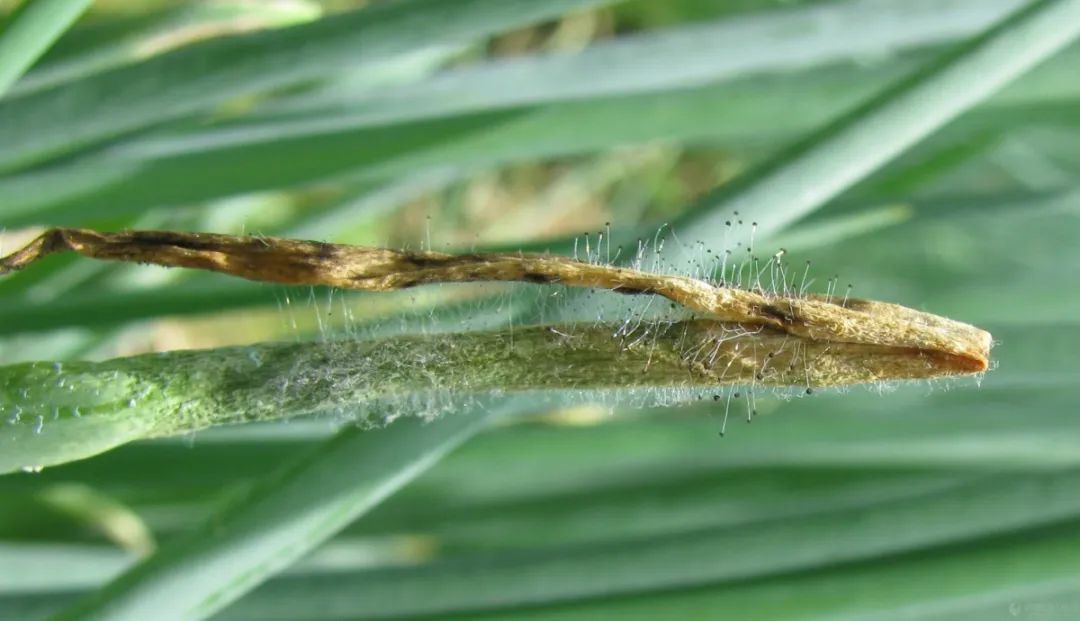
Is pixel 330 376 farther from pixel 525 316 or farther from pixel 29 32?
pixel 29 32

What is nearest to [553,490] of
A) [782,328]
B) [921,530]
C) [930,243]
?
[921,530]

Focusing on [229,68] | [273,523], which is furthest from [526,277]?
[229,68]

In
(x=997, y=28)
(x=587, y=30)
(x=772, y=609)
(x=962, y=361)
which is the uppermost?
(x=587, y=30)

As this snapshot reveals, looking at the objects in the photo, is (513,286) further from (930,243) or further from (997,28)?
(930,243)

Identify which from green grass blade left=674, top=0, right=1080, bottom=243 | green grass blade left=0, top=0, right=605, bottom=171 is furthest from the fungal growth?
green grass blade left=0, top=0, right=605, bottom=171

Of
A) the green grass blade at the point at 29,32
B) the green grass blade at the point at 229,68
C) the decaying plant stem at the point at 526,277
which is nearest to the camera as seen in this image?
the decaying plant stem at the point at 526,277

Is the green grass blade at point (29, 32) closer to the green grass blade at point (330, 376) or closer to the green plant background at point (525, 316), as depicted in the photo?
the green plant background at point (525, 316)

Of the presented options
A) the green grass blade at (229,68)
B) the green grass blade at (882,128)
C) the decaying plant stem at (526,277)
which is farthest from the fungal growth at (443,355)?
the green grass blade at (229,68)

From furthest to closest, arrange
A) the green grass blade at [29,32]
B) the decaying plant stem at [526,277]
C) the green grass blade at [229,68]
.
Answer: the green grass blade at [229,68] → the green grass blade at [29,32] → the decaying plant stem at [526,277]
